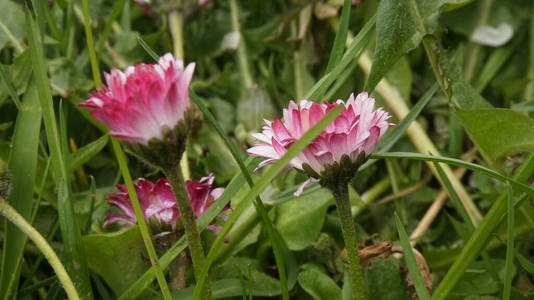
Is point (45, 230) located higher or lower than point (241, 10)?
lower

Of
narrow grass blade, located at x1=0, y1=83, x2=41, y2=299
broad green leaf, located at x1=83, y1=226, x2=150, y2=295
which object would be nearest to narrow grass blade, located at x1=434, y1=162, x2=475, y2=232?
broad green leaf, located at x1=83, y1=226, x2=150, y2=295

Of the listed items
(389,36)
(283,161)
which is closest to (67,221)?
(283,161)

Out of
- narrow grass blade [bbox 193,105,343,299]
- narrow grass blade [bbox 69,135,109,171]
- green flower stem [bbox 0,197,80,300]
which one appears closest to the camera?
narrow grass blade [bbox 193,105,343,299]

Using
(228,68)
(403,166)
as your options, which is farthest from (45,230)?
Result: (403,166)

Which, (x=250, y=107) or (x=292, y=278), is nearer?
(x=292, y=278)

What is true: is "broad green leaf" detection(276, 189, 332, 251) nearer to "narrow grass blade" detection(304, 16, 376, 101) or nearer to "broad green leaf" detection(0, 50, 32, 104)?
"narrow grass blade" detection(304, 16, 376, 101)

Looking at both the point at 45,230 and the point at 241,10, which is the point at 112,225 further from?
the point at 241,10

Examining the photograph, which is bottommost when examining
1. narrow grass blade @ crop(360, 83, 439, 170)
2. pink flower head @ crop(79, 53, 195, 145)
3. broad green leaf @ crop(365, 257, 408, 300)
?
broad green leaf @ crop(365, 257, 408, 300)

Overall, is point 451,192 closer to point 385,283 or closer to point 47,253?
point 385,283
